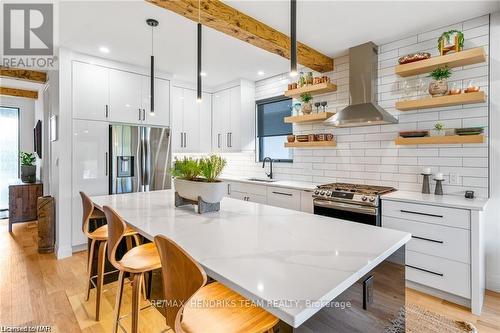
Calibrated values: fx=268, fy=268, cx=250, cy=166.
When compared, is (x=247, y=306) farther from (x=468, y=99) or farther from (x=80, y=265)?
(x=80, y=265)

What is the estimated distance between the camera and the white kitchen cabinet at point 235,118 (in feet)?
15.6

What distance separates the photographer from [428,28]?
9.39ft

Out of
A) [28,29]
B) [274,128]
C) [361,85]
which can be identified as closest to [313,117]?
[361,85]

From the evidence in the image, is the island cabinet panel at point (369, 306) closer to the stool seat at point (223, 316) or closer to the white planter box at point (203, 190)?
the stool seat at point (223, 316)

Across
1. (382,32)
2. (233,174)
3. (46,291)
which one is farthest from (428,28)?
(46,291)

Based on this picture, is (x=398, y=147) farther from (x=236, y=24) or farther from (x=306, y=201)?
(x=236, y=24)

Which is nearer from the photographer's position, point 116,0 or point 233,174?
point 116,0

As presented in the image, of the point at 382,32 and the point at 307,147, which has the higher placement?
the point at 382,32

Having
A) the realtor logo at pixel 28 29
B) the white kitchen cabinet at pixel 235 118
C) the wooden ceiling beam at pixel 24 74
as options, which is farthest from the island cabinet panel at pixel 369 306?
the wooden ceiling beam at pixel 24 74

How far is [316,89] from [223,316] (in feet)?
10.4

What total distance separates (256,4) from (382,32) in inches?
59.5

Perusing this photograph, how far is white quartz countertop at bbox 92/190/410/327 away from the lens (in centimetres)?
86

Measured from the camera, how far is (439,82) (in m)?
2.68

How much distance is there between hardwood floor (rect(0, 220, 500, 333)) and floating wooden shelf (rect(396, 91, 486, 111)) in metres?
1.84
